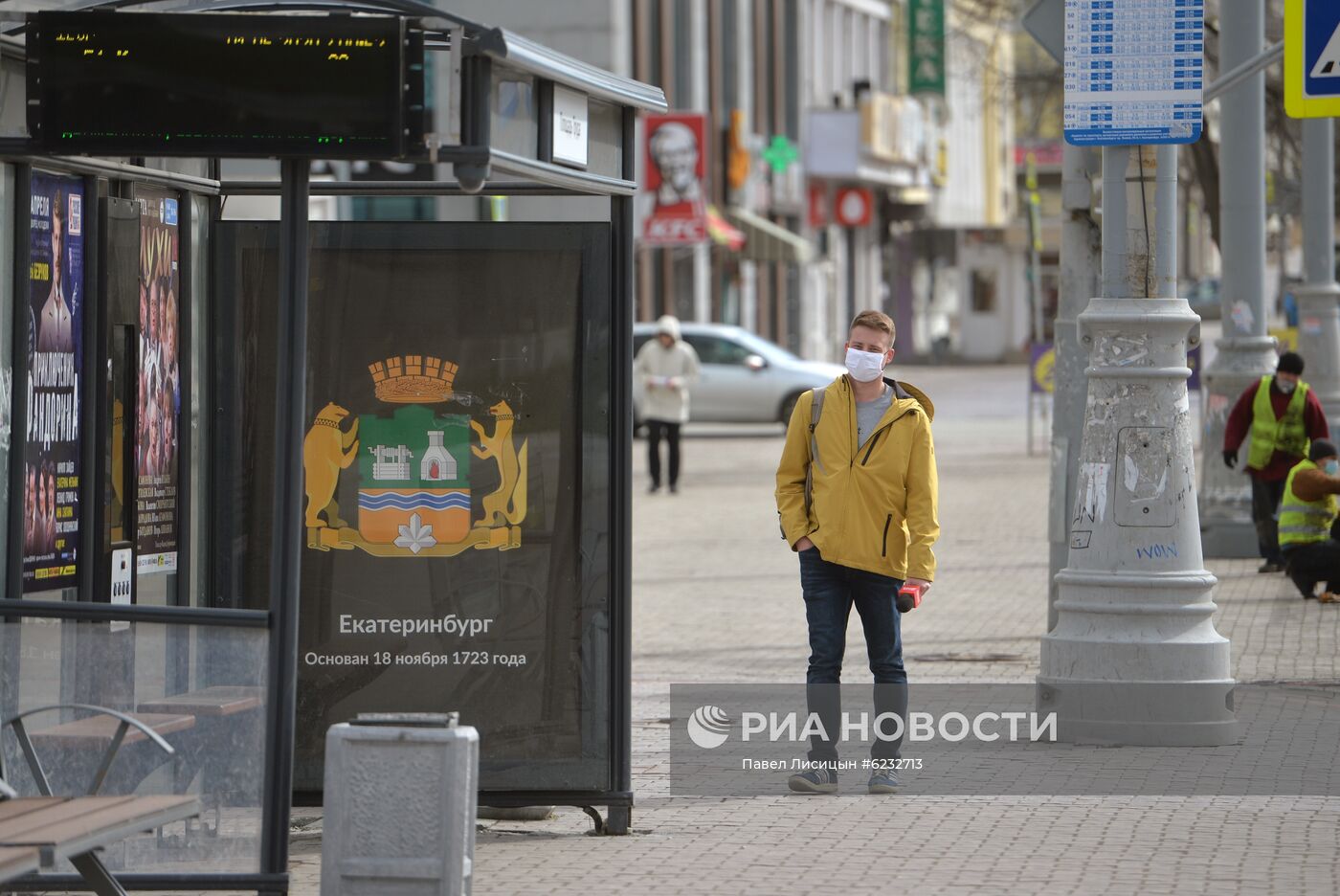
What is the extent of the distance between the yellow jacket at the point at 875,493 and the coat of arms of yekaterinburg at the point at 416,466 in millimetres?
1000

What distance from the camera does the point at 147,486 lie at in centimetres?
753

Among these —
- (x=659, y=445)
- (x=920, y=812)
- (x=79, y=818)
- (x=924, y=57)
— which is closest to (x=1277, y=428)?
(x=920, y=812)

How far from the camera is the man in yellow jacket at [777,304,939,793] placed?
→ 26.2ft

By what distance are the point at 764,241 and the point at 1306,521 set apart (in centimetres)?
3515

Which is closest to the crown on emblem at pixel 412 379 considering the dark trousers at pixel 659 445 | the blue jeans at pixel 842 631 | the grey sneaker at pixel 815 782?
the blue jeans at pixel 842 631

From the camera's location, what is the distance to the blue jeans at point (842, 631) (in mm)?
8094

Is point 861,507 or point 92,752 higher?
point 861,507

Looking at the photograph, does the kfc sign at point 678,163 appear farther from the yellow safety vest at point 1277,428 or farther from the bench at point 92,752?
the bench at point 92,752

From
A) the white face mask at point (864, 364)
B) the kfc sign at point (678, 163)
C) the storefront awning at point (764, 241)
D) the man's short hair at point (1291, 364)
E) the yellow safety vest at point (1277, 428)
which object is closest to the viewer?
the white face mask at point (864, 364)

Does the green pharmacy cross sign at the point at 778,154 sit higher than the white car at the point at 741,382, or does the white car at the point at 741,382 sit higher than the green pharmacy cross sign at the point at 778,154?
the green pharmacy cross sign at the point at 778,154

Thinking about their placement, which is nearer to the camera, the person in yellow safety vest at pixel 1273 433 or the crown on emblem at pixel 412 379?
the crown on emblem at pixel 412 379

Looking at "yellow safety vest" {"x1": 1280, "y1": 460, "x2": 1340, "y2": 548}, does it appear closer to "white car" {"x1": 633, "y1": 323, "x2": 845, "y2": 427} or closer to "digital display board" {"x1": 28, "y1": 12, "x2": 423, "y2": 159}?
"digital display board" {"x1": 28, "y1": 12, "x2": 423, "y2": 159}

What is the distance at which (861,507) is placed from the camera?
7969mm

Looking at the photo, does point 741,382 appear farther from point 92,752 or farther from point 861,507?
point 92,752
